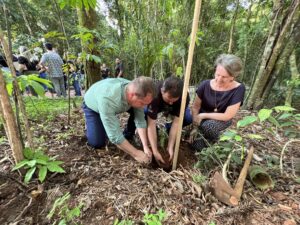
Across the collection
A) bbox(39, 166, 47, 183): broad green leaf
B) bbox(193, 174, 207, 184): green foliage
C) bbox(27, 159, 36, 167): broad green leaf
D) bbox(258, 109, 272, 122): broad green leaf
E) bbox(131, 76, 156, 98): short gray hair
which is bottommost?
bbox(193, 174, 207, 184): green foliage

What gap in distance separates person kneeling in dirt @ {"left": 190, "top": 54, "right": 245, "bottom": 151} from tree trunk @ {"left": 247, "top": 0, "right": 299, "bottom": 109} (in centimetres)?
175

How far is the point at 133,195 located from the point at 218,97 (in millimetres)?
1413

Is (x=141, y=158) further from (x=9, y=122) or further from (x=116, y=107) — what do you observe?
(x=9, y=122)

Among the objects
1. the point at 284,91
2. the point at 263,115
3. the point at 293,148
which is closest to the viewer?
the point at 263,115

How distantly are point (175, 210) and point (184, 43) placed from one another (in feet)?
10.0

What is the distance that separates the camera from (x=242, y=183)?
1.52 metres

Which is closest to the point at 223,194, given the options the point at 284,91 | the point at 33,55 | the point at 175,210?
the point at 175,210

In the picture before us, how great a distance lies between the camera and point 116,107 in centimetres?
191

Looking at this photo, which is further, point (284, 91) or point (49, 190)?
point (284, 91)

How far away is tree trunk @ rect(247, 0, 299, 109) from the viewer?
10.5ft

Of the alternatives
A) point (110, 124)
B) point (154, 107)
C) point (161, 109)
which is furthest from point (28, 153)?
point (161, 109)

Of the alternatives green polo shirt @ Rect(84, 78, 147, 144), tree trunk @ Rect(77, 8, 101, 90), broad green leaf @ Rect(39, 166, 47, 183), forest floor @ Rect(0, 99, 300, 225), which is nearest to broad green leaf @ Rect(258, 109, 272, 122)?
forest floor @ Rect(0, 99, 300, 225)

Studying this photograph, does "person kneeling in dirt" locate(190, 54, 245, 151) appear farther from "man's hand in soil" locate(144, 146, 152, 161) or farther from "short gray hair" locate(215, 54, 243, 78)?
"man's hand in soil" locate(144, 146, 152, 161)

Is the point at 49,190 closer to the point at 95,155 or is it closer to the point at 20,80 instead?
the point at 95,155
